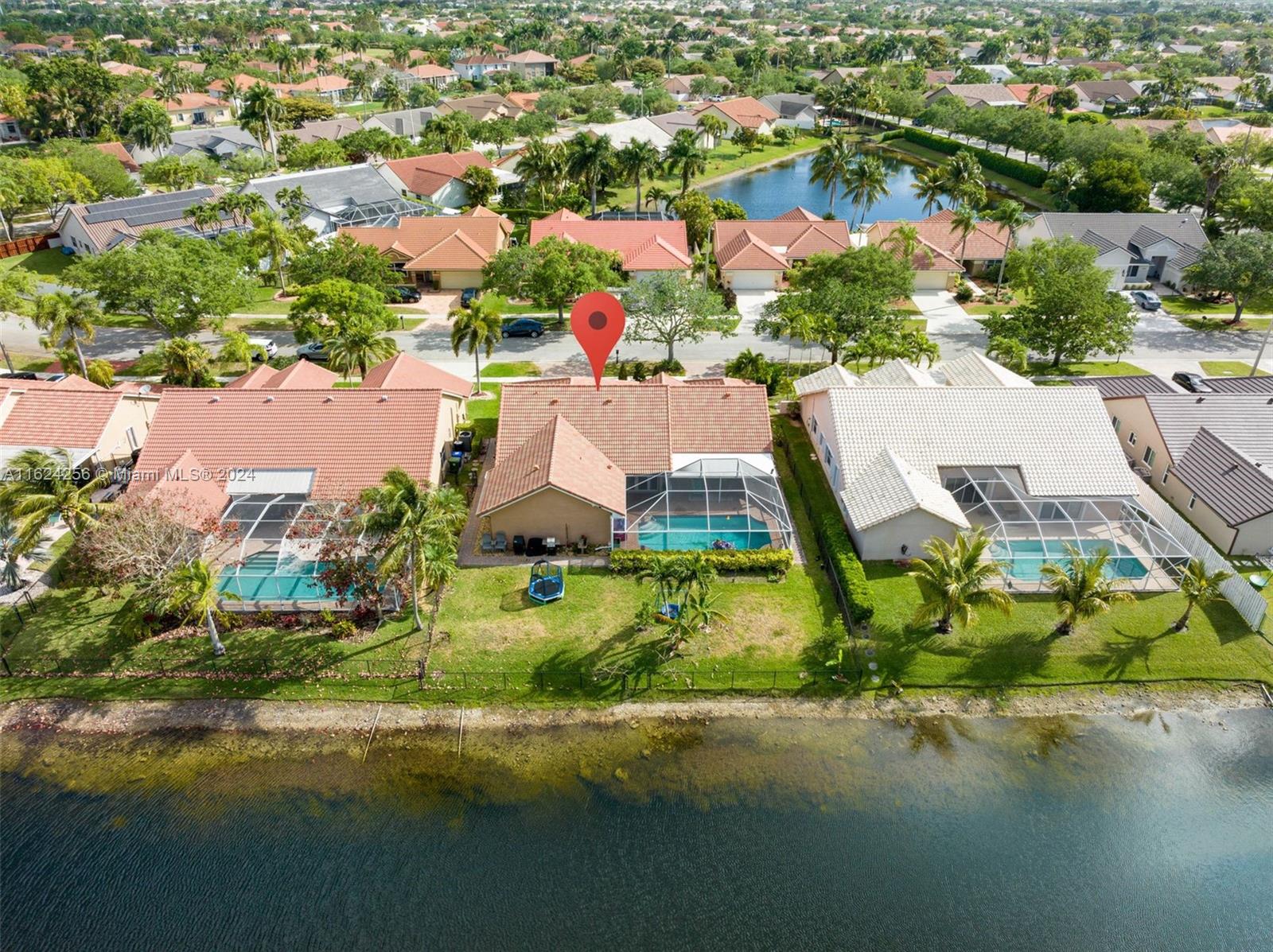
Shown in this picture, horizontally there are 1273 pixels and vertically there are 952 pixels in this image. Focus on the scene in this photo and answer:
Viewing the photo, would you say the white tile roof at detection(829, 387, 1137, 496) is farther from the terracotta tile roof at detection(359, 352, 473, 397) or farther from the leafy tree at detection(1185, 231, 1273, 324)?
the leafy tree at detection(1185, 231, 1273, 324)

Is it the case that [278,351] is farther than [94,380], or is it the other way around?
[278,351]

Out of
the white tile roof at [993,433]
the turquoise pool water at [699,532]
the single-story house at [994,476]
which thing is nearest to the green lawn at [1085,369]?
the single-story house at [994,476]

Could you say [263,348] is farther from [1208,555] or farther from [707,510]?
[1208,555]

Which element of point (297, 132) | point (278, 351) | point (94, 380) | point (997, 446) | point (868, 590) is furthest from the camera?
point (297, 132)

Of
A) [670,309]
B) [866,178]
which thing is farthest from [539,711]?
[866,178]

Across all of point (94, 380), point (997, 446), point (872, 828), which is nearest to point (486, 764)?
point (872, 828)

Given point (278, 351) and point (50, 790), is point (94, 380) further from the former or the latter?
point (50, 790)

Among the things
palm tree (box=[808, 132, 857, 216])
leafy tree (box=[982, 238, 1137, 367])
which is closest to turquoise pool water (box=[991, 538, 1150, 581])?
leafy tree (box=[982, 238, 1137, 367])
